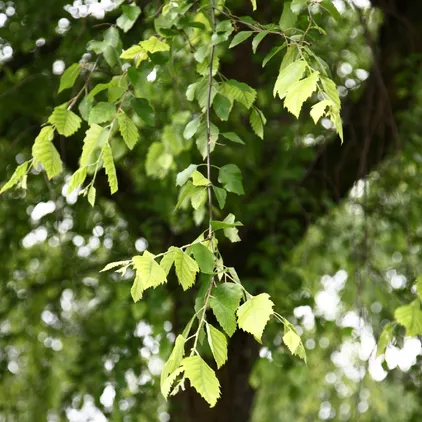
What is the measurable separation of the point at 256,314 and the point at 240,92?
1.93 ft

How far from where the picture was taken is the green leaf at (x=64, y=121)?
4.57 feet

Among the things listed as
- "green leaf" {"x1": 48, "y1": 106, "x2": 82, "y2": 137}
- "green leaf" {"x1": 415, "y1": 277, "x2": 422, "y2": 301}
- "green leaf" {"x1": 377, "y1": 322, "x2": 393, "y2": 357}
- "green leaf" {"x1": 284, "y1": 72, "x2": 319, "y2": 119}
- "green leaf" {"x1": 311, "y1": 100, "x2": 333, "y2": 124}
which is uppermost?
"green leaf" {"x1": 284, "y1": 72, "x2": 319, "y2": 119}

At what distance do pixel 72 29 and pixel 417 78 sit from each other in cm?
148

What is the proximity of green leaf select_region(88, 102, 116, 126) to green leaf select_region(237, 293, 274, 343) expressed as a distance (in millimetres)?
529

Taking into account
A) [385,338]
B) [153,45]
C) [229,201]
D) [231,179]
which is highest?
[153,45]

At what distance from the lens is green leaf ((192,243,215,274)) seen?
1052 mm

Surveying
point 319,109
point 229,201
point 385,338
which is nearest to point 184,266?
point 319,109

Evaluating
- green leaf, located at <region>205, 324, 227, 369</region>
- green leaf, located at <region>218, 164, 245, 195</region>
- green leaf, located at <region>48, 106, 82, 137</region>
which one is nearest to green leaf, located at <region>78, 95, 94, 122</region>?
green leaf, located at <region>48, 106, 82, 137</region>

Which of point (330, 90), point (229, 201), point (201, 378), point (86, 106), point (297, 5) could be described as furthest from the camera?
point (229, 201)

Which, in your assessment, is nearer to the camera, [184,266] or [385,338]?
[184,266]

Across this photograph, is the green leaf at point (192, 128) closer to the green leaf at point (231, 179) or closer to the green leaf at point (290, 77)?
the green leaf at point (231, 179)

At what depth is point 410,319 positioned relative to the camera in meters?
1.37

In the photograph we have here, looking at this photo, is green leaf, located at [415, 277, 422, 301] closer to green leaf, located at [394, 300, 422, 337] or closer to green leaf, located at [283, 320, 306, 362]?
green leaf, located at [394, 300, 422, 337]

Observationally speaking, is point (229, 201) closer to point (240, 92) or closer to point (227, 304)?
point (240, 92)
